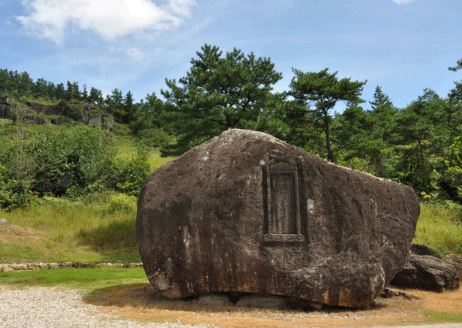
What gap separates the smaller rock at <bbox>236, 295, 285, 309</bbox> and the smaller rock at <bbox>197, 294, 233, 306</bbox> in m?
0.22

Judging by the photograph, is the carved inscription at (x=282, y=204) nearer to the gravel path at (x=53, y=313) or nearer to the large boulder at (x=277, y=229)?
the large boulder at (x=277, y=229)

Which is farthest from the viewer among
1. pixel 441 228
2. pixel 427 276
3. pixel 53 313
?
pixel 441 228

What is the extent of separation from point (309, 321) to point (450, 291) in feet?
17.9

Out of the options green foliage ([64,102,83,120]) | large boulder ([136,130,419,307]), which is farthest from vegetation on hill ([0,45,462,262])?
green foliage ([64,102,83,120])

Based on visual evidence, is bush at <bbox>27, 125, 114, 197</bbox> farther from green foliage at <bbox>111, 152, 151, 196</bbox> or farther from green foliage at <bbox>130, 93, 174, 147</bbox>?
green foliage at <bbox>130, 93, 174, 147</bbox>

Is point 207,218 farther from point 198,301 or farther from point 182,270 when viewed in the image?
point 198,301

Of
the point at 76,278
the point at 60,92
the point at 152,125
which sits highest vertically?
the point at 60,92

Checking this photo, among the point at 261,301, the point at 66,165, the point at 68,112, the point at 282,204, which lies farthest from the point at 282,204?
the point at 68,112

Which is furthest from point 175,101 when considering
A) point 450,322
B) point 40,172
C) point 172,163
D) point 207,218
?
point 450,322

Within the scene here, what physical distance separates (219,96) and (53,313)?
40.2 ft

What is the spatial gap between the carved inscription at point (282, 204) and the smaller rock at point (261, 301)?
1.18 m

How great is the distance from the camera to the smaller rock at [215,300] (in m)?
6.72

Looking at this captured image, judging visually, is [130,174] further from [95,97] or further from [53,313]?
[95,97]

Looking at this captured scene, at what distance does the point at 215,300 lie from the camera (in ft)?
22.1
